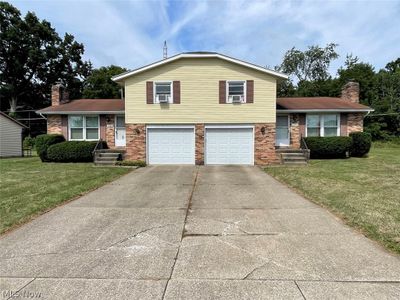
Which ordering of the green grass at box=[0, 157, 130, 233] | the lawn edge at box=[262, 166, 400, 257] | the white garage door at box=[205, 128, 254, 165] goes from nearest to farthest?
the lawn edge at box=[262, 166, 400, 257] → the green grass at box=[0, 157, 130, 233] → the white garage door at box=[205, 128, 254, 165]

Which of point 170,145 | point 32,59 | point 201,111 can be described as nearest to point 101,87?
point 32,59

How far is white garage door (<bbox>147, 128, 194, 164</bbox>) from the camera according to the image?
17.4m

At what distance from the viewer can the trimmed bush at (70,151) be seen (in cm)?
1777

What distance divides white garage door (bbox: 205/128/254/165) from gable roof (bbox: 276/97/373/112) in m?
3.33

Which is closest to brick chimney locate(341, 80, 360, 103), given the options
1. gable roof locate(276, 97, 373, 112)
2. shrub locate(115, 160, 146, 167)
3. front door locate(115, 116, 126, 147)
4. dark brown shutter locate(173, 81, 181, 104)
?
gable roof locate(276, 97, 373, 112)

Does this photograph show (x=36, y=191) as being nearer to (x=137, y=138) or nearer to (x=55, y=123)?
(x=137, y=138)

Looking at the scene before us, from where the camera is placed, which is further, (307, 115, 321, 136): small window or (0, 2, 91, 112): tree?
(0, 2, 91, 112): tree

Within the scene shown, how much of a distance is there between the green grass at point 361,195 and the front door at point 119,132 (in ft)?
33.5

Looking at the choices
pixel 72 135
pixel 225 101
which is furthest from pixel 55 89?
pixel 225 101

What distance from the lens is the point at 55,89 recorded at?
71.7 feet

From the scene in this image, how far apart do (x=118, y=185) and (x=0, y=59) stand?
42.5 meters

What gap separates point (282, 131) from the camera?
19266 mm

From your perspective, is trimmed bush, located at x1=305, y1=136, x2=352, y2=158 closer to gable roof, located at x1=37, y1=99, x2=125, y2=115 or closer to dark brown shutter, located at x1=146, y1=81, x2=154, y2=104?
dark brown shutter, located at x1=146, y1=81, x2=154, y2=104

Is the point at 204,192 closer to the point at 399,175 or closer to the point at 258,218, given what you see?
the point at 258,218
